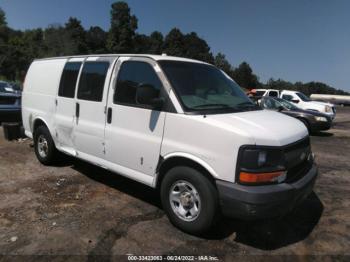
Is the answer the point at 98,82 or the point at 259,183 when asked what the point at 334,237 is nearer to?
the point at 259,183

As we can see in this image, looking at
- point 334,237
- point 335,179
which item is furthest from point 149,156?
point 335,179

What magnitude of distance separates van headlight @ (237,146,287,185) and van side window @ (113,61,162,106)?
1461 mm

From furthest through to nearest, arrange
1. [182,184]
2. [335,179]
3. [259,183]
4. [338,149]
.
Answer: [338,149] < [335,179] < [182,184] < [259,183]

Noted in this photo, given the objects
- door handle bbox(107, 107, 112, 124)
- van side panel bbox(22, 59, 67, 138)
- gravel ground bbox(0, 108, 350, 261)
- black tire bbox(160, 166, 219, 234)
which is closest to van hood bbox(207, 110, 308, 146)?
black tire bbox(160, 166, 219, 234)

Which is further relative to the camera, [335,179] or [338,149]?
[338,149]

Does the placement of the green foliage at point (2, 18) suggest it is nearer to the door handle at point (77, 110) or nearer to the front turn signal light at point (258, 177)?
the door handle at point (77, 110)

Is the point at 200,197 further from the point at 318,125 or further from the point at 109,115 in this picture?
the point at 318,125

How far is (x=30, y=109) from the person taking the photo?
6.36m

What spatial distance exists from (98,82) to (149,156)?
1555 millimetres

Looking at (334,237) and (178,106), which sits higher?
(178,106)

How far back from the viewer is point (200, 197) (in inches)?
133

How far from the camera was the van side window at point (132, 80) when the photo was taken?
13.2 ft

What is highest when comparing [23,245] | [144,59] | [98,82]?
[144,59]

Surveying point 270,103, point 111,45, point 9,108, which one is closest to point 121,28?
point 111,45
